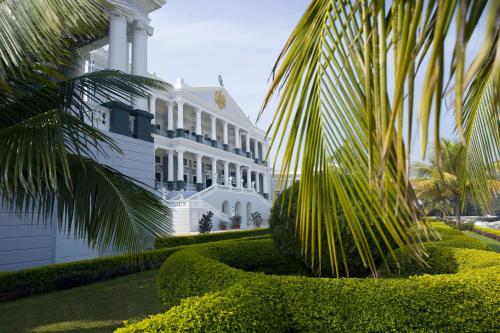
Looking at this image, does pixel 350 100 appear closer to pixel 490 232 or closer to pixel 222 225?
pixel 490 232

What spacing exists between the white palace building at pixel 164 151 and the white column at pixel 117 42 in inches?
1.2

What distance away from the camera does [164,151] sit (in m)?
29.8

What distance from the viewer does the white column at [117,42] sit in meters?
11.1

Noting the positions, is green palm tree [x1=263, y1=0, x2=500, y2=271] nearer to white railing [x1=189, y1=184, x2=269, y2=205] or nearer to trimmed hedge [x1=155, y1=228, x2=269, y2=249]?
trimmed hedge [x1=155, y1=228, x2=269, y2=249]

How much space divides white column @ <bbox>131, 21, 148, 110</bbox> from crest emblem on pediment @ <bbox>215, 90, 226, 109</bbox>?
2229cm

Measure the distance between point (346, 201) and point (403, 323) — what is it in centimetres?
270

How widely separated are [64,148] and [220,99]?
32501mm

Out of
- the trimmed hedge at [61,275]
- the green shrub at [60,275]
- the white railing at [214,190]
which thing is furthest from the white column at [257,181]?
the green shrub at [60,275]

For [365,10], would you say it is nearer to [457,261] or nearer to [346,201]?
[346,201]

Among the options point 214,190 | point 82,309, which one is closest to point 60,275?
point 82,309

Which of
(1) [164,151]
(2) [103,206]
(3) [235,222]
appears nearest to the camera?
(2) [103,206]

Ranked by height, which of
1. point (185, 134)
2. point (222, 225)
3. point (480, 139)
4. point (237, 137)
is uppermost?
point (237, 137)

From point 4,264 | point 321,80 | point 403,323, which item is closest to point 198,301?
point 403,323

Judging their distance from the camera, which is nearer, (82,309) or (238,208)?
(82,309)
